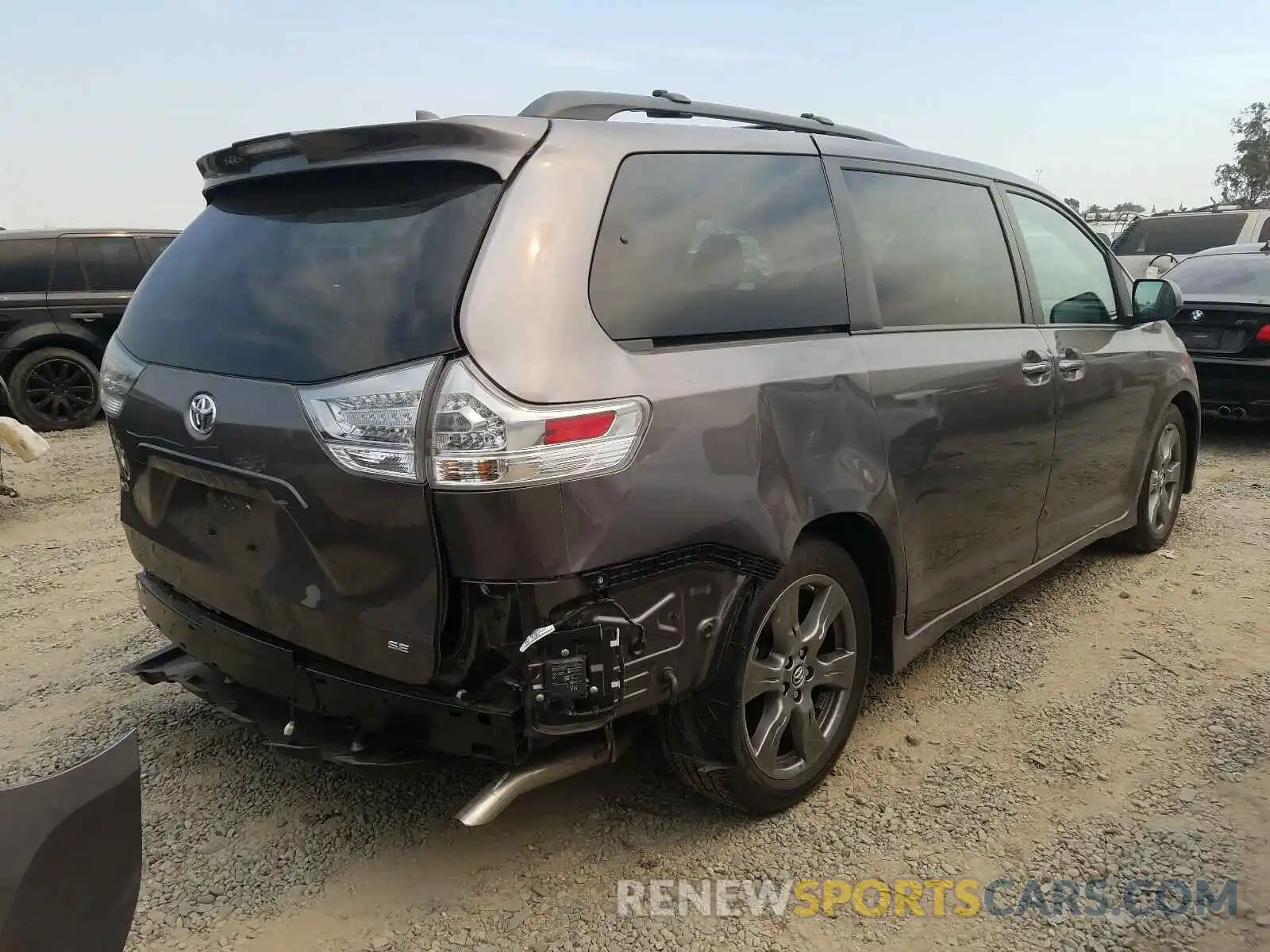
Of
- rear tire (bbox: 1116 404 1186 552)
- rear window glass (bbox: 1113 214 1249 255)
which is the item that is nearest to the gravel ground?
rear tire (bbox: 1116 404 1186 552)

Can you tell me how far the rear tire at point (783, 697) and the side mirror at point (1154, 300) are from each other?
8.40 ft

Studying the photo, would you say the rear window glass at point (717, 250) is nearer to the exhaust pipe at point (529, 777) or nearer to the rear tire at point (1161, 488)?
the exhaust pipe at point (529, 777)

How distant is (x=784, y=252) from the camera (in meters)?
2.64

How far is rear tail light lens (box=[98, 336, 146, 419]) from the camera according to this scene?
258 centimetres

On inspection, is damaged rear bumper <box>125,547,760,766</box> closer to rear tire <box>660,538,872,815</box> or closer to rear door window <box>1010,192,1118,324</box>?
rear tire <box>660,538,872,815</box>

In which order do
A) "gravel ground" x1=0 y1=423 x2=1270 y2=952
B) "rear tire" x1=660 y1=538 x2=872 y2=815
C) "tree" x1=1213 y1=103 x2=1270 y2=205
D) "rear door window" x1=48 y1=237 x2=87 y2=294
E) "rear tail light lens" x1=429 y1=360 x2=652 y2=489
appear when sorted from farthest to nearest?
"tree" x1=1213 y1=103 x2=1270 y2=205 → "rear door window" x1=48 y1=237 x2=87 y2=294 → "rear tire" x1=660 y1=538 x2=872 y2=815 → "gravel ground" x1=0 y1=423 x2=1270 y2=952 → "rear tail light lens" x1=429 y1=360 x2=652 y2=489

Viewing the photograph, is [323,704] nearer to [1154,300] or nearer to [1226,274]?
[1154,300]

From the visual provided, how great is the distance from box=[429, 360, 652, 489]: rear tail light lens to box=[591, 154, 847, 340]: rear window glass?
32cm

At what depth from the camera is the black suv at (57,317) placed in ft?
28.2

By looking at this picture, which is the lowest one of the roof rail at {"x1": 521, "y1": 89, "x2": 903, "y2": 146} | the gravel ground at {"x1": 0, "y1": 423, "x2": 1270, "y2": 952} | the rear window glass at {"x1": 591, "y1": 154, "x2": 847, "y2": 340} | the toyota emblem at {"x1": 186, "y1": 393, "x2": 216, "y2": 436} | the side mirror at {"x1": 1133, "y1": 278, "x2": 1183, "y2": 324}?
the gravel ground at {"x1": 0, "y1": 423, "x2": 1270, "y2": 952}

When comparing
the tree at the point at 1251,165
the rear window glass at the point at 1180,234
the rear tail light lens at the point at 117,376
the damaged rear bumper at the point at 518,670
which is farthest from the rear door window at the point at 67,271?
the tree at the point at 1251,165

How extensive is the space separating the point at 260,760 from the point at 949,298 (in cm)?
274

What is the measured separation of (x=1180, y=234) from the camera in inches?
476

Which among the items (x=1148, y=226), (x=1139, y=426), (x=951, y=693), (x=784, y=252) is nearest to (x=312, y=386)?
(x=784, y=252)
